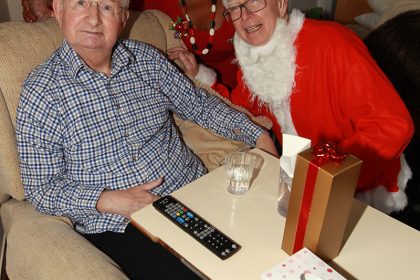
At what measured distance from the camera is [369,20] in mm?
2945

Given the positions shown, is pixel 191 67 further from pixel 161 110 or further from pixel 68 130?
pixel 68 130

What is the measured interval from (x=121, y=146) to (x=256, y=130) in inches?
19.7

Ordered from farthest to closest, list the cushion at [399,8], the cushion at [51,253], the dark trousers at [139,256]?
the cushion at [399,8], the dark trousers at [139,256], the cushion at [51,253]

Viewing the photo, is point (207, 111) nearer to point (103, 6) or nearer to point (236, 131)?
point (236, 131)

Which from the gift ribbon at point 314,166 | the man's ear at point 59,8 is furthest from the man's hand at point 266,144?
the man's ear at point 59,8

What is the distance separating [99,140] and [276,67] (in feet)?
2.20

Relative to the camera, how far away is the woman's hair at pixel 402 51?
203cm

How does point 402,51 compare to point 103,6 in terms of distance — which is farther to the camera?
point 402,51

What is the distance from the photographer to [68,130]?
126 centimetres

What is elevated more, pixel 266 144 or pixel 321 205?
pixel 321 205

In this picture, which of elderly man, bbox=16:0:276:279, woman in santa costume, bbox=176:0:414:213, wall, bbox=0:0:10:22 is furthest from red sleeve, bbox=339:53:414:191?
→ wall, bbox=0:0:10:22

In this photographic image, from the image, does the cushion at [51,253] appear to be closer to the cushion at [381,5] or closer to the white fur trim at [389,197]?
the white fur trim at [389,197]

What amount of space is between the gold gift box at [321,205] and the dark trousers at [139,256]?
0.37 metres

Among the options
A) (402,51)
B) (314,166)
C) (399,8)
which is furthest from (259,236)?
(399,8)
